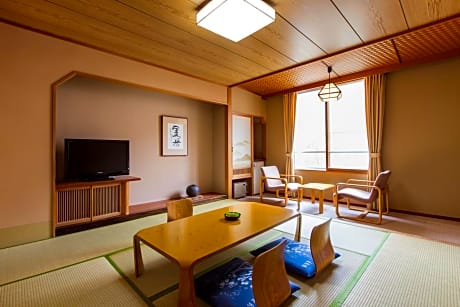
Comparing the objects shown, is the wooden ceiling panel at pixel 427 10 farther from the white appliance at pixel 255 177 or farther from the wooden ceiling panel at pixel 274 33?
the white appliance at pixel 255 177

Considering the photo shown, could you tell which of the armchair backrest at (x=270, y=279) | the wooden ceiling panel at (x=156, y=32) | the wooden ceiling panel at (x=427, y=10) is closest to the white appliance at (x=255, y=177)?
the wooden ceiling panel at (x=156, y=32)

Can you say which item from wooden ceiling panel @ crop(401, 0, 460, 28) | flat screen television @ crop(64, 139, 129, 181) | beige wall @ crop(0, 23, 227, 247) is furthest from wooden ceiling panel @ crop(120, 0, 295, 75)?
flat screen television @ crop(64, 139, 129, 181)

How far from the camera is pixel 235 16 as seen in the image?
91.4 inches

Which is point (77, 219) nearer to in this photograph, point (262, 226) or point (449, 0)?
point (262, 226)

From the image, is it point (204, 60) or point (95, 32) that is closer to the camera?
point (95, 32)

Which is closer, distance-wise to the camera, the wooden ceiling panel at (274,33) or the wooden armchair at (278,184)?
the wooden ceiling panel at (274,33)

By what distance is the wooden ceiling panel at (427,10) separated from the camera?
2.31 meters

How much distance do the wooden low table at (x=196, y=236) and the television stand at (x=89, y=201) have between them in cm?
174

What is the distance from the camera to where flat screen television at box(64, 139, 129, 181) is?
11.1 ft

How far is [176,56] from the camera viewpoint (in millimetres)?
3574

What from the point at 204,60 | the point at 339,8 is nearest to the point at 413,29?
the point at 339,8

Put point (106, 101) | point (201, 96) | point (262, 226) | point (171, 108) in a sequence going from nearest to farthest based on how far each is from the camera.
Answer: point (262, 226) → point (106, 101) → point (201, 96) → point (171, 108)

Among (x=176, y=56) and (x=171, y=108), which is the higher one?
(x=176, y=56)

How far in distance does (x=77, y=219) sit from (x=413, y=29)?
506 centimetres
